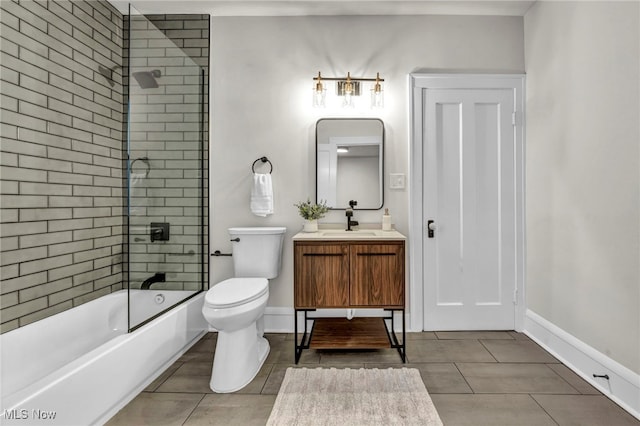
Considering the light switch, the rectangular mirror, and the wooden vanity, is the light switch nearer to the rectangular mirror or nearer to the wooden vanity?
the rectangular mirror

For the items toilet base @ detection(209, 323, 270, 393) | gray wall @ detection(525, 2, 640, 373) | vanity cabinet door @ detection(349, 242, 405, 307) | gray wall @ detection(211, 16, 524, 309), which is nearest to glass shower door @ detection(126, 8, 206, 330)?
gray wall @ detection(211, 16, 524, 309)

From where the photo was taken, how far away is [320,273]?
2.11 m

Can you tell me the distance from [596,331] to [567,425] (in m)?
0.61

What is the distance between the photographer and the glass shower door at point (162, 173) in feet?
6.62

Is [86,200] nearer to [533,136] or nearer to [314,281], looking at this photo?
[314,281]

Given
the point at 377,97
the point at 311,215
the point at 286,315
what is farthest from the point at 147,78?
the point at 286,315

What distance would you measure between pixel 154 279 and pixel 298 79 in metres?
1.82

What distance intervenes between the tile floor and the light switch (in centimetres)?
117

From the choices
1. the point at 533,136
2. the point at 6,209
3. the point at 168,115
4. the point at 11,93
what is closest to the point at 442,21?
the point at 533,136

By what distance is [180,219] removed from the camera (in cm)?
244

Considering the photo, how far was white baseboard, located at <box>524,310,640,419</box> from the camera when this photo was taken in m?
1.61

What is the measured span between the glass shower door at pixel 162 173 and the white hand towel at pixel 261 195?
1.49 feet

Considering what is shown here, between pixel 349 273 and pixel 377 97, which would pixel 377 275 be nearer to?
pixel 349 273

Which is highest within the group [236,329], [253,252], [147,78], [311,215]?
[147,78]
